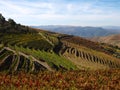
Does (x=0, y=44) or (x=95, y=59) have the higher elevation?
(x=0, y=44)

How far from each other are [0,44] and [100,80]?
30.4m

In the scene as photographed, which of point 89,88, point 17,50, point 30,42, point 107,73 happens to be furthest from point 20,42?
point 89,88

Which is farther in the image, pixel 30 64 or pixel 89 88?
pixel 30 64

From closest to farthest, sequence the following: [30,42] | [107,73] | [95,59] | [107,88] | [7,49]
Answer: [107,88] < [107,73] < [7,49] < [30,42] < [95,59]

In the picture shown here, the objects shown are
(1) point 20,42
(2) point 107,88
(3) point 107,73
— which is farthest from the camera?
(1) point 20,42

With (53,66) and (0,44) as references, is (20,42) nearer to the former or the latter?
(0,44)

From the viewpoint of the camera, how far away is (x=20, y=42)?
5656cm

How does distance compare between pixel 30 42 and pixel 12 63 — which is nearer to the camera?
pixel 12 63

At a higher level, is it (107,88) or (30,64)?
(107,88)

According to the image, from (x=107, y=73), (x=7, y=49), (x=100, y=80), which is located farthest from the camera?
(x=7, y=49)

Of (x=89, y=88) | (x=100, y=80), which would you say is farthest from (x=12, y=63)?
(x=89, y=88)

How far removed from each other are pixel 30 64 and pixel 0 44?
11.1 metres

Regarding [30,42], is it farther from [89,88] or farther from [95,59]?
[89,88]

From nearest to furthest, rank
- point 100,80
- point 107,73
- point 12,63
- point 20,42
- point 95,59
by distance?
point 100,80 < point 107,73 < point 12,63 < point 20,42 < point 95,59
